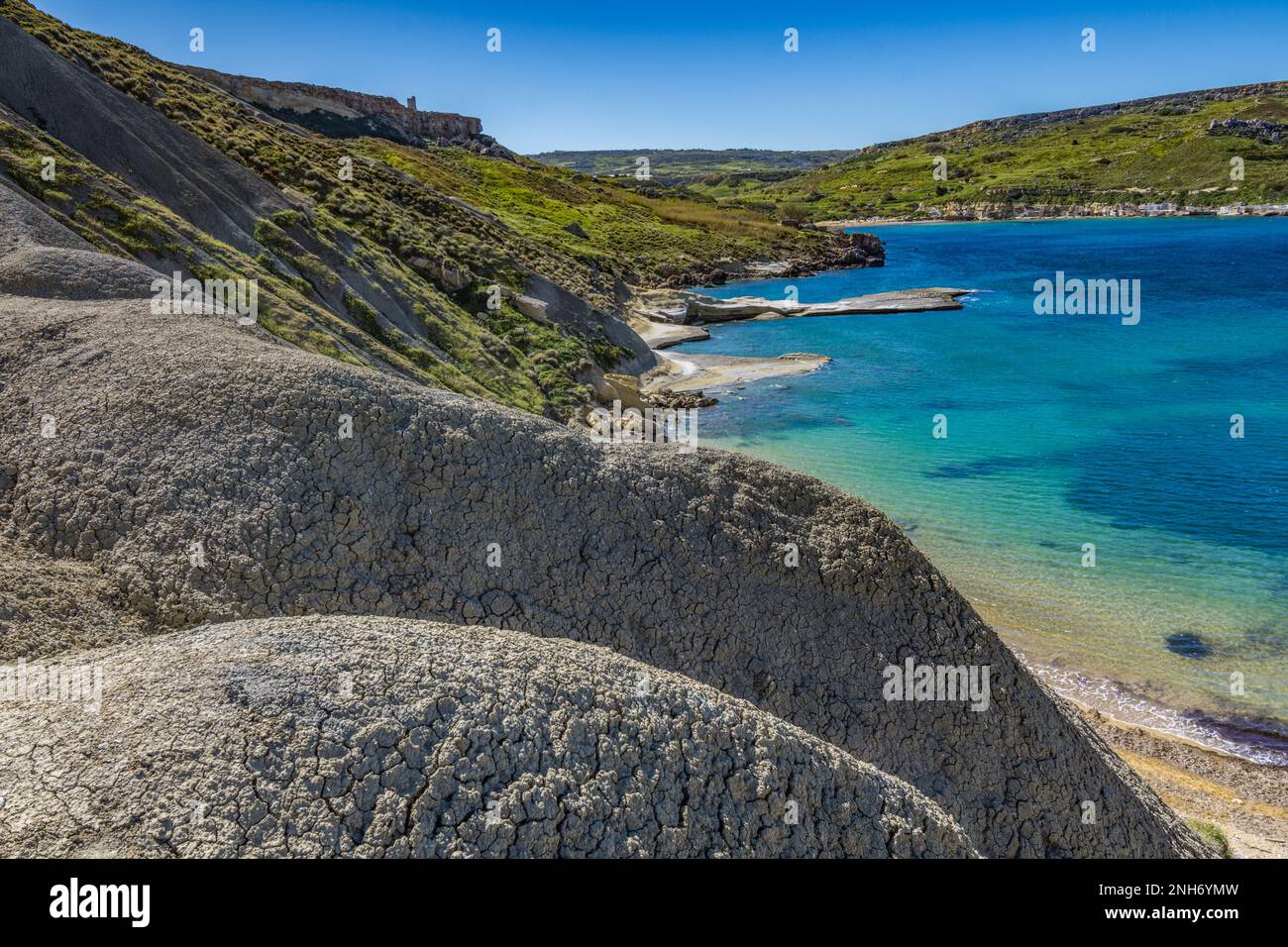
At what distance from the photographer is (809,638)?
9891mm

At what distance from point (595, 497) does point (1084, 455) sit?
29.7 metres

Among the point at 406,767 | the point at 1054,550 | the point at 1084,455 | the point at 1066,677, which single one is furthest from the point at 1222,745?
the point at 1084,455

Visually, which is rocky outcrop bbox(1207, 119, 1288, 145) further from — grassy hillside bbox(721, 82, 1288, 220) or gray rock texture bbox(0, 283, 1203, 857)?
gray rock texture bbox(0, 283, 1203, 857)

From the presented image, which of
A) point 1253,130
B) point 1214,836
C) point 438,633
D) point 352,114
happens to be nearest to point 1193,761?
point 1214,836

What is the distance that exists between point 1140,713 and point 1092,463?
18.6 metres

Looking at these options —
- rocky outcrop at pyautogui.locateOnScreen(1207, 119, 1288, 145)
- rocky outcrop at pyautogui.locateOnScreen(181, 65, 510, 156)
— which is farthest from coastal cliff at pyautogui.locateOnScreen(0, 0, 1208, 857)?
rocky outcrop at pyautogui.locateOnScreen(1207, 119, 1288, 145)

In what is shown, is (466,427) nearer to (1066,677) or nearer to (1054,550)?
(1066,677)

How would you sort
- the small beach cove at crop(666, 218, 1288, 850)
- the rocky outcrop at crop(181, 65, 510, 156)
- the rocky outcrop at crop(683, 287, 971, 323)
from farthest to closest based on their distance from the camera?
the rocky outcrop at crop(181, 65, 510, 156) < the rocky outcrop at crop(683, 287, 971, 323) < the small beach cove at crop(666, 218, 1288, 850)

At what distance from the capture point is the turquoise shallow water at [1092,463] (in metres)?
18.5

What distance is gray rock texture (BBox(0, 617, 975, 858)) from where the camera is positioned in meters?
4.91

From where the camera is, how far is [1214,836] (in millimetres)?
12453

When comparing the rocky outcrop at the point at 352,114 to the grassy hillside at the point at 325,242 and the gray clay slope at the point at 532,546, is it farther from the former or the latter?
the gray clay slope at the point at 532,546

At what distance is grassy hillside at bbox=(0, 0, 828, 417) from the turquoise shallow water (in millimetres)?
9131

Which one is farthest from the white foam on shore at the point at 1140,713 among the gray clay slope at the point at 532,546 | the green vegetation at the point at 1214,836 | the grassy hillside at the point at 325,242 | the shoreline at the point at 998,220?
the shoreline at the point at 998,220
